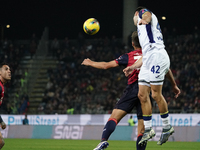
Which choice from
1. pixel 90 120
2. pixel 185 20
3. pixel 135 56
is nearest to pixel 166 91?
pixel 90 120

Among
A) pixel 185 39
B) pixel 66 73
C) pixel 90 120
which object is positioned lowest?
pixel 90 120

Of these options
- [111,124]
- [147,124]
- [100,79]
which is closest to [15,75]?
[100,79]

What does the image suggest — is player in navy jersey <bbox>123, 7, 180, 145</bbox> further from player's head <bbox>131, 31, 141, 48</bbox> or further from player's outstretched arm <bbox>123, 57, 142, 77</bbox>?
player's head <bbox>131, 31, 141, 48</bbox>

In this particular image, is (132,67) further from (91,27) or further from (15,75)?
(15,75)

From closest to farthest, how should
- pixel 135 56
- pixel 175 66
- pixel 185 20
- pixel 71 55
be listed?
pixel 135 56, pixel 175 66, pixel 71 55, pixel 185 20

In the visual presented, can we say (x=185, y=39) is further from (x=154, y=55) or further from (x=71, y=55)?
(x=154, y=55)

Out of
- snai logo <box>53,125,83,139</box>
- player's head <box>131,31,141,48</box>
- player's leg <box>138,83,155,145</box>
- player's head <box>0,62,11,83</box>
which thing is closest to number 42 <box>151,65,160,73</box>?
player's leg <box>138,83,155,145</box>

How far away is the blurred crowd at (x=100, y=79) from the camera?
85.9ft

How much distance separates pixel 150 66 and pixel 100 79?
2245 cm

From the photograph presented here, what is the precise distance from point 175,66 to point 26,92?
1122cm

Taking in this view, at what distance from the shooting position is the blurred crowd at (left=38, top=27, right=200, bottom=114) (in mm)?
26172

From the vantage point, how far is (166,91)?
26.3 metres

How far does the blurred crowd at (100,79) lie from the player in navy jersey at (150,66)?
16286 mm

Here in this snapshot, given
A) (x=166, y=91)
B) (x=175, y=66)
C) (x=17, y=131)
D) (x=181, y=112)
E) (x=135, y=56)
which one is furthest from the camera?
(x=175, y=66)
